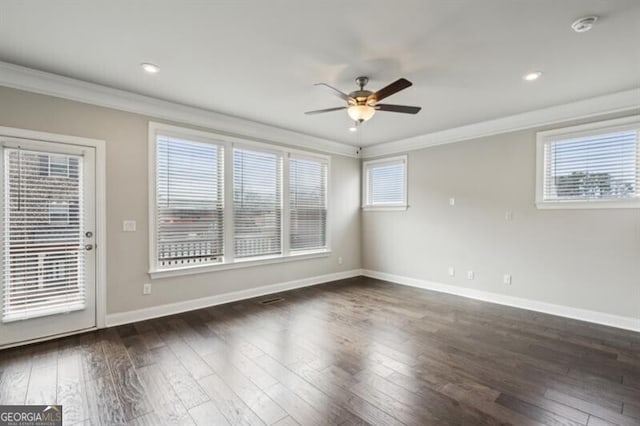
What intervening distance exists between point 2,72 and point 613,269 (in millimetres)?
6999

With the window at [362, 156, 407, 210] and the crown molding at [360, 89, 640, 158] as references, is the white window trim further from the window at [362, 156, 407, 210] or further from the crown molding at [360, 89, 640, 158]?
the crown molding at [360, 89, 640, 158]

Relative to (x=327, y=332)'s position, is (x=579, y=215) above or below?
above

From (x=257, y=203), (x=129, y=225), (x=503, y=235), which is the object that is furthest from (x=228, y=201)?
(x=503, y=235)

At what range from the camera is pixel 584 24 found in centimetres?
218

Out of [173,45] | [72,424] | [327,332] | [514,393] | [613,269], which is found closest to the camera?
[72,424]

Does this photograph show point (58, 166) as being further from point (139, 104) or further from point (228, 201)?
point (228, 201)

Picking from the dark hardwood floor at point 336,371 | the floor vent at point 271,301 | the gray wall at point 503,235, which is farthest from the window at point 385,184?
the floor vent at point 271,301

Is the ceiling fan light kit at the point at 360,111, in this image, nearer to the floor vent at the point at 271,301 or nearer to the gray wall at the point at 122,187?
the gray wall at the point at 122,187

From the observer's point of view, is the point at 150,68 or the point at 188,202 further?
the point at 188,202

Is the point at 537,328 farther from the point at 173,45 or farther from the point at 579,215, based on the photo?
the point at 173,45

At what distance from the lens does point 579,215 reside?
3795 mm

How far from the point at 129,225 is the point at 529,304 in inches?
216

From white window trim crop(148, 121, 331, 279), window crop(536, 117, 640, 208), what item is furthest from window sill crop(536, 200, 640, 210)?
white window trim crop(148, 121, 331, 279)

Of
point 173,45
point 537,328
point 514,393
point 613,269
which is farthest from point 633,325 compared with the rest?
point 173,45
